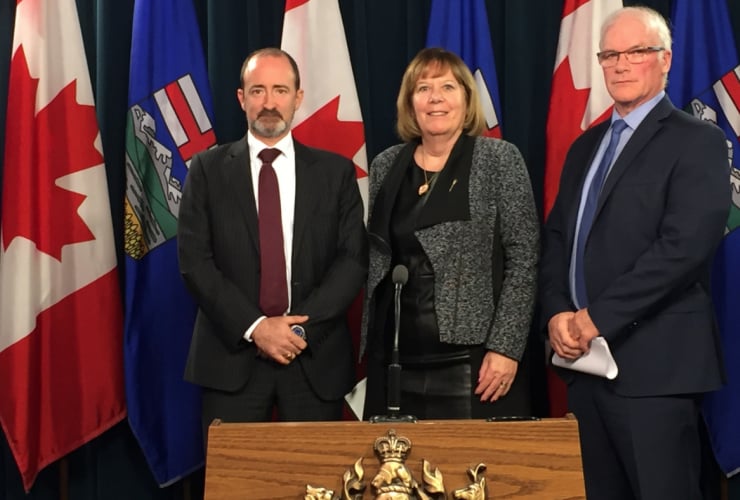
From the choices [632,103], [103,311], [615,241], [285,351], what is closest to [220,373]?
[285,351]

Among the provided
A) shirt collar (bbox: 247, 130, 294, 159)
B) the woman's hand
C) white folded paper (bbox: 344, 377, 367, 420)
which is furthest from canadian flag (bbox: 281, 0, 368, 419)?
the woman's hand

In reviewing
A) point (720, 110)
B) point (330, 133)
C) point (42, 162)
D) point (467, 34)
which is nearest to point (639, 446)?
point (720, 110)

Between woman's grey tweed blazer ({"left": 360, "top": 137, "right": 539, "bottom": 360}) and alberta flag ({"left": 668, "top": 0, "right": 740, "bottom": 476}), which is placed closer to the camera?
woman's grey tweed blazer ({"left": 360, "top": 137, "right": 539, "bottom": 360})

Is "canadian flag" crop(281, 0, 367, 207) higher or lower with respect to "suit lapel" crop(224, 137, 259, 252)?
higher

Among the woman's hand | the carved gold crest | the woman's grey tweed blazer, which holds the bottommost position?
the woman's hand

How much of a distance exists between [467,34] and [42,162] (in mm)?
1624

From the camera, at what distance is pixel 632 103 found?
8.52 ft

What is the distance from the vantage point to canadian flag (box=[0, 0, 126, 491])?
11.0ft

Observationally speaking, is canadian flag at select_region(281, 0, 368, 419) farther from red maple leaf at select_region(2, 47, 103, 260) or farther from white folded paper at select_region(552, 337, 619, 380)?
white folded paper at select_region(552, 337, 619, 380)

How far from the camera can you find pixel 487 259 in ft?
8.56

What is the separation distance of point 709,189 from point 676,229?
0.14 meters

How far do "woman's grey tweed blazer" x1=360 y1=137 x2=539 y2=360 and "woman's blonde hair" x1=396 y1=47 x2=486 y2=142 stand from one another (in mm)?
121

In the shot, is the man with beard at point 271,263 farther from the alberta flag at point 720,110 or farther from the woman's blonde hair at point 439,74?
the alberta flag at point 720,110

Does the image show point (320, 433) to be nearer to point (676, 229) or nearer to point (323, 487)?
point (323, 487)
